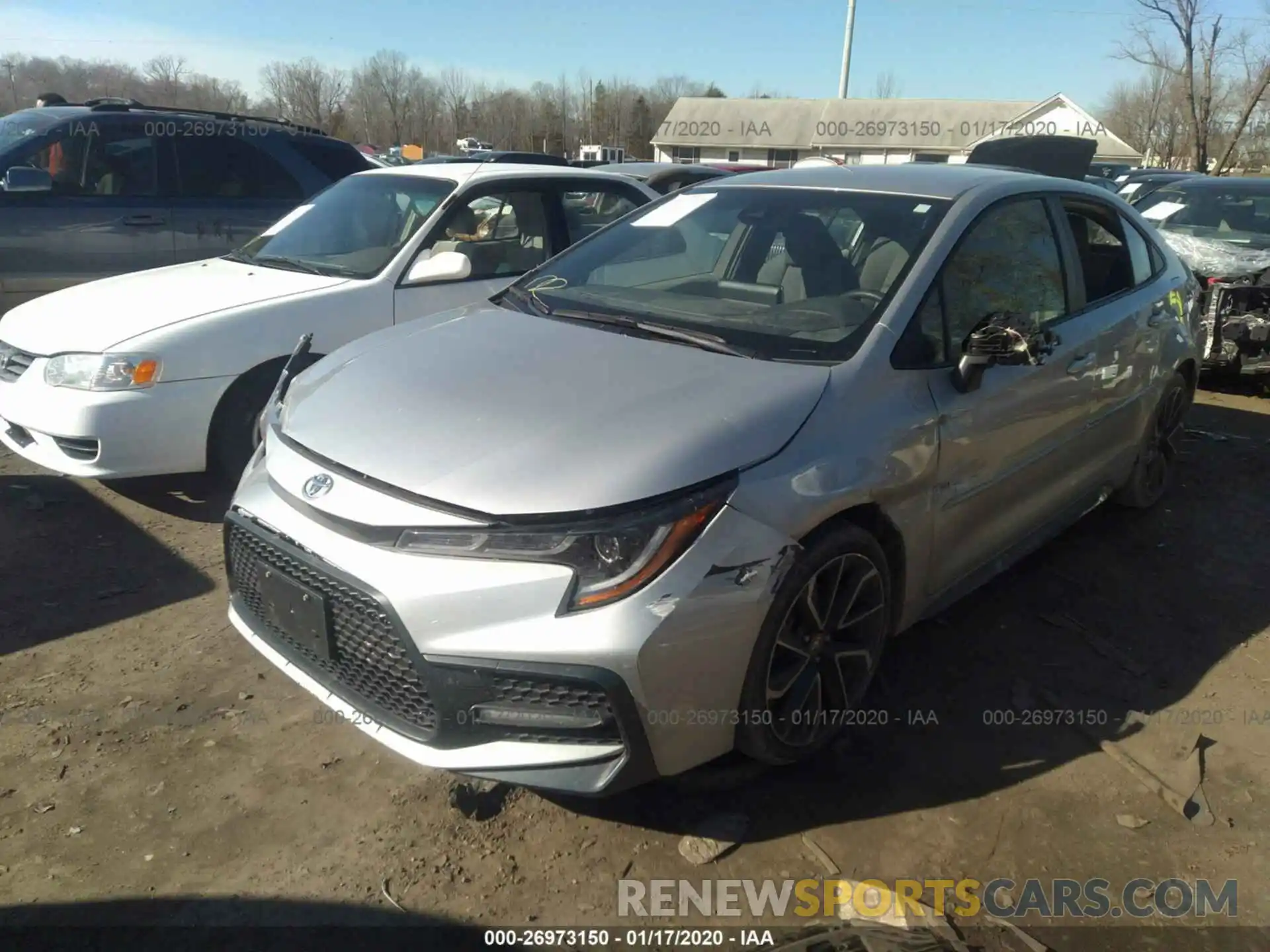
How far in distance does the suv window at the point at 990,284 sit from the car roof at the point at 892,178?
0.16 metres

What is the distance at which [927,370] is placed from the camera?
2.99 meters

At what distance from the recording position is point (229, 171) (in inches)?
281

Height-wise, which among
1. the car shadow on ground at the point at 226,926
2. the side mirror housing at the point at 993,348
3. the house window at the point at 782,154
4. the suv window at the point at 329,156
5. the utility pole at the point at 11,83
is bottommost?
the car shadow on ground at the point at 226,926

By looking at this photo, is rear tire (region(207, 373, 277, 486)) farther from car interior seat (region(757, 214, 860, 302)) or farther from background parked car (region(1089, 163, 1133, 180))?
background parked car (region(1089, 163, 1133, 180))

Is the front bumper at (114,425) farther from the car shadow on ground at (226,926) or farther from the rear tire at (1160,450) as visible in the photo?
the rear tire at (1160,450)

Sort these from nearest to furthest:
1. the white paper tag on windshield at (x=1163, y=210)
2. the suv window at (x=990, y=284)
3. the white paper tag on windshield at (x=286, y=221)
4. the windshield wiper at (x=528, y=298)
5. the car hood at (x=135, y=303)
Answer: the suv window at (x=990, y=284), the windshield wiper at (x=528, y=298), the car hood at (x=135, y=303), the white paper tag on windshield at (x=286, y=221), the white paper tag on windshield at (x=1163, y=210)

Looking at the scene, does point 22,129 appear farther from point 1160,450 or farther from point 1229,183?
point 1229,183

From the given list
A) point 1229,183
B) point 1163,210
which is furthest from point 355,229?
point 1229,183

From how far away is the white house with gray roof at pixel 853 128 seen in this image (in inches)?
2314

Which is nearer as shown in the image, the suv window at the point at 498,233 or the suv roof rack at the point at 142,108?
the suv window at the point at 498,233

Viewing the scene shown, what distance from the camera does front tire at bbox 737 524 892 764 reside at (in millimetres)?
2475

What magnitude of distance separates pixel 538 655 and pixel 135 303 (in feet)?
11.5

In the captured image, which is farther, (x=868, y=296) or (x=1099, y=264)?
(x=1099, y=264)
